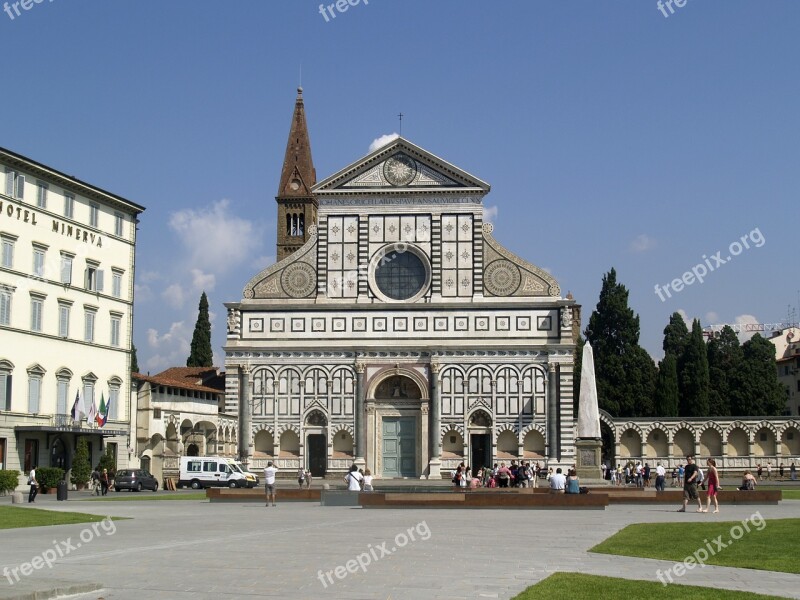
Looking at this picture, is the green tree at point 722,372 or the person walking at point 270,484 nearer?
the person walking at point 270,484

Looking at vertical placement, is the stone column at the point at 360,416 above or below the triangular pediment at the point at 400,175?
below

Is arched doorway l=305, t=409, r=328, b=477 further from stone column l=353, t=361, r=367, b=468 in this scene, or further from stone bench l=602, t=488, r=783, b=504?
stone bench l=602, t=488, r=783, b=504

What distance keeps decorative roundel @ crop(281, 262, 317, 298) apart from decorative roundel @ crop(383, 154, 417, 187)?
684cm

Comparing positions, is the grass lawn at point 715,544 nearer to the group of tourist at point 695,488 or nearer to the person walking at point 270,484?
the group of tourist at point 695,488

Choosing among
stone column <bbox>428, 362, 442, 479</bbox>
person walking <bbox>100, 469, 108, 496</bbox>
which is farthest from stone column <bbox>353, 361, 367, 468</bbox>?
person walking <bbox>100, 469, 108, 496</bbox>

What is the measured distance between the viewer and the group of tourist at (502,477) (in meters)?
43.2

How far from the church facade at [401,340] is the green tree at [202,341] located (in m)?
27.2

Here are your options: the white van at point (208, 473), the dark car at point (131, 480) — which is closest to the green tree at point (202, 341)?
the white van at point (208, 473)

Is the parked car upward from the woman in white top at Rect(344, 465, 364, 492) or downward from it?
downward

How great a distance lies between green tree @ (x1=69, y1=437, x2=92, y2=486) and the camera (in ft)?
157

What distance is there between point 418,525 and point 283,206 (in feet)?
210

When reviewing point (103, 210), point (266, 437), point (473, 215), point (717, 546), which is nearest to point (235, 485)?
point (266, 437)
